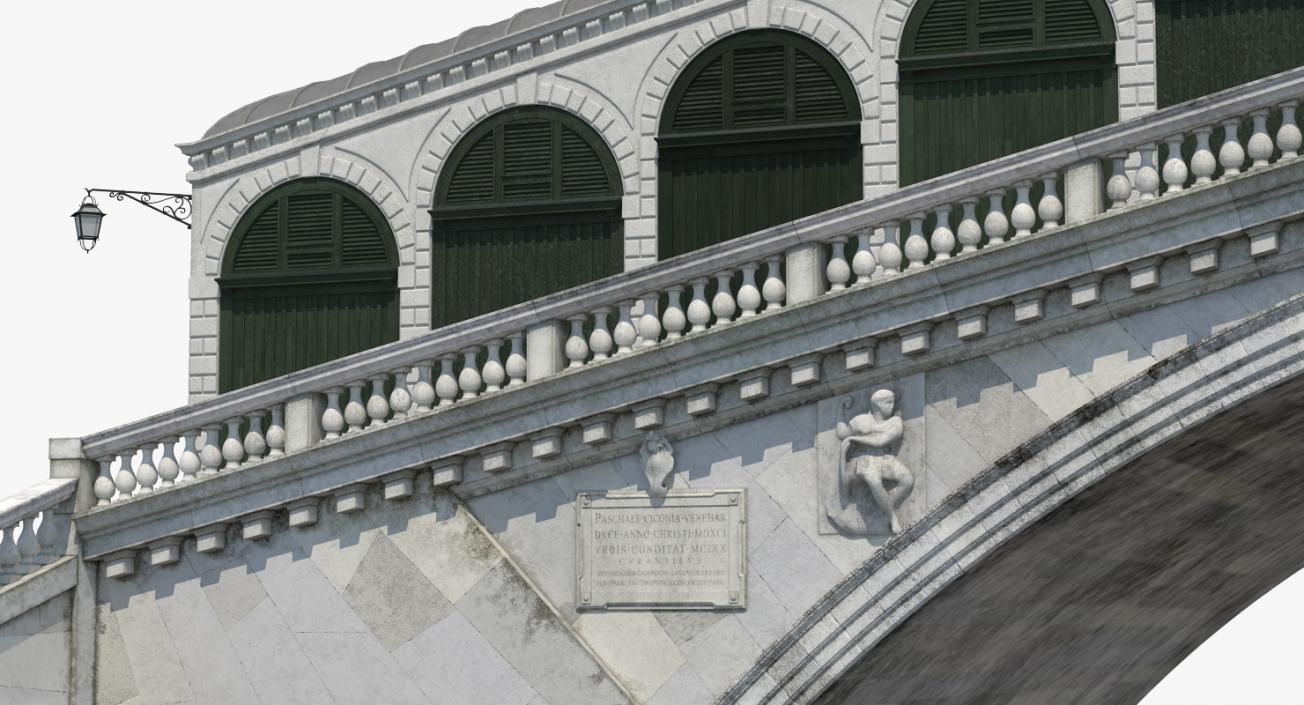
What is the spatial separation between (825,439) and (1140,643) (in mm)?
10897

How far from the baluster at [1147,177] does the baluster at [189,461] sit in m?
10.5

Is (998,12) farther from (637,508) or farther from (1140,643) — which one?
(1140,643)

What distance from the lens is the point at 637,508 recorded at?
78.6 feet

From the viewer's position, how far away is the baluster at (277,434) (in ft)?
82.8

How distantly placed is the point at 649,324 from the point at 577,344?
2.64 feet

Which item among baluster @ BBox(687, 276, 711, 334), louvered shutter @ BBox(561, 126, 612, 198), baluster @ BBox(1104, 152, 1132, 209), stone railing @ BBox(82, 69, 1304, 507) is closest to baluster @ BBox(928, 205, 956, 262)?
stone railing @ BBox(82, 69, 1304, 507)

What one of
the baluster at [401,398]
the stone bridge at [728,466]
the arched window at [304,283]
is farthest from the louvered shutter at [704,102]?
the baluster at [401,398]

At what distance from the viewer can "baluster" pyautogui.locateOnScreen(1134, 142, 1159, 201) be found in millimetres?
22266

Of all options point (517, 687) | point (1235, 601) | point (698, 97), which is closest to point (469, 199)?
point (698, 97)

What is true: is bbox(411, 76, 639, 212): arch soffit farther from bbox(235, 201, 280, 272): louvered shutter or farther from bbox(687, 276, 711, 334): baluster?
bbox(687, 276, 711, 334): baluster

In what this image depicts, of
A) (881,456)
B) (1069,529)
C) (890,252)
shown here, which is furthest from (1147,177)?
(1069,529)

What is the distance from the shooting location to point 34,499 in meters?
25.2

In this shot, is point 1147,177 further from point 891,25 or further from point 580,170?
point 580,170

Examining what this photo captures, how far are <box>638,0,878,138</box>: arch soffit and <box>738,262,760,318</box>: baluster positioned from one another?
4.97m
